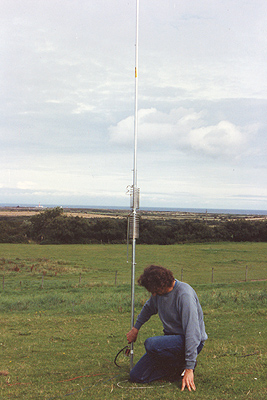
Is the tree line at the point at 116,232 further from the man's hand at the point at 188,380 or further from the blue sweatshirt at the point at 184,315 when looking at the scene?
the man's hand at the point at 188,380

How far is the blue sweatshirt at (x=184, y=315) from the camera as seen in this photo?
200 inches

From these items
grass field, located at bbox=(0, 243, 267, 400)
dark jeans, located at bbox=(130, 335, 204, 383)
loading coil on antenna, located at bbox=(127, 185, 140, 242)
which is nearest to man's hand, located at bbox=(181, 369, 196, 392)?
grass field, located at bbox=(0, 243, 267, 400)

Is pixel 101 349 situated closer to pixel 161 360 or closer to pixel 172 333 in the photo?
pixel 161 360

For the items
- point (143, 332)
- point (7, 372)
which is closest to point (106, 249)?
point (143, 332)

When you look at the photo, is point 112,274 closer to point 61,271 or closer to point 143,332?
point 61,271

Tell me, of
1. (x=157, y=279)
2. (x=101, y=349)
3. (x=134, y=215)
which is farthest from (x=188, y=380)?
(x=101, y=349)

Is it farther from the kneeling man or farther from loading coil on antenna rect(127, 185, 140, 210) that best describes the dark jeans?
loading coil on antenna rect(127, 185, 140, 210)

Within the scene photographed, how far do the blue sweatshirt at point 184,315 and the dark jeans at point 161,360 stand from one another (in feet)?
0.67

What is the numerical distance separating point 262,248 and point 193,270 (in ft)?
97.0

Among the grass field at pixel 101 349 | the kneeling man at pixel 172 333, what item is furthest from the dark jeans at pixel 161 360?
the grass field at pixel 101 349

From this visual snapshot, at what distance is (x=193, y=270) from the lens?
48406mm

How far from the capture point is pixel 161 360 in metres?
5.48

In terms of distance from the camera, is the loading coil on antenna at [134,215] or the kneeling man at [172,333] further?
the loading coil on antenna at [134,215]

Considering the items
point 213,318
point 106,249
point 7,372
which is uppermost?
point 7,372
